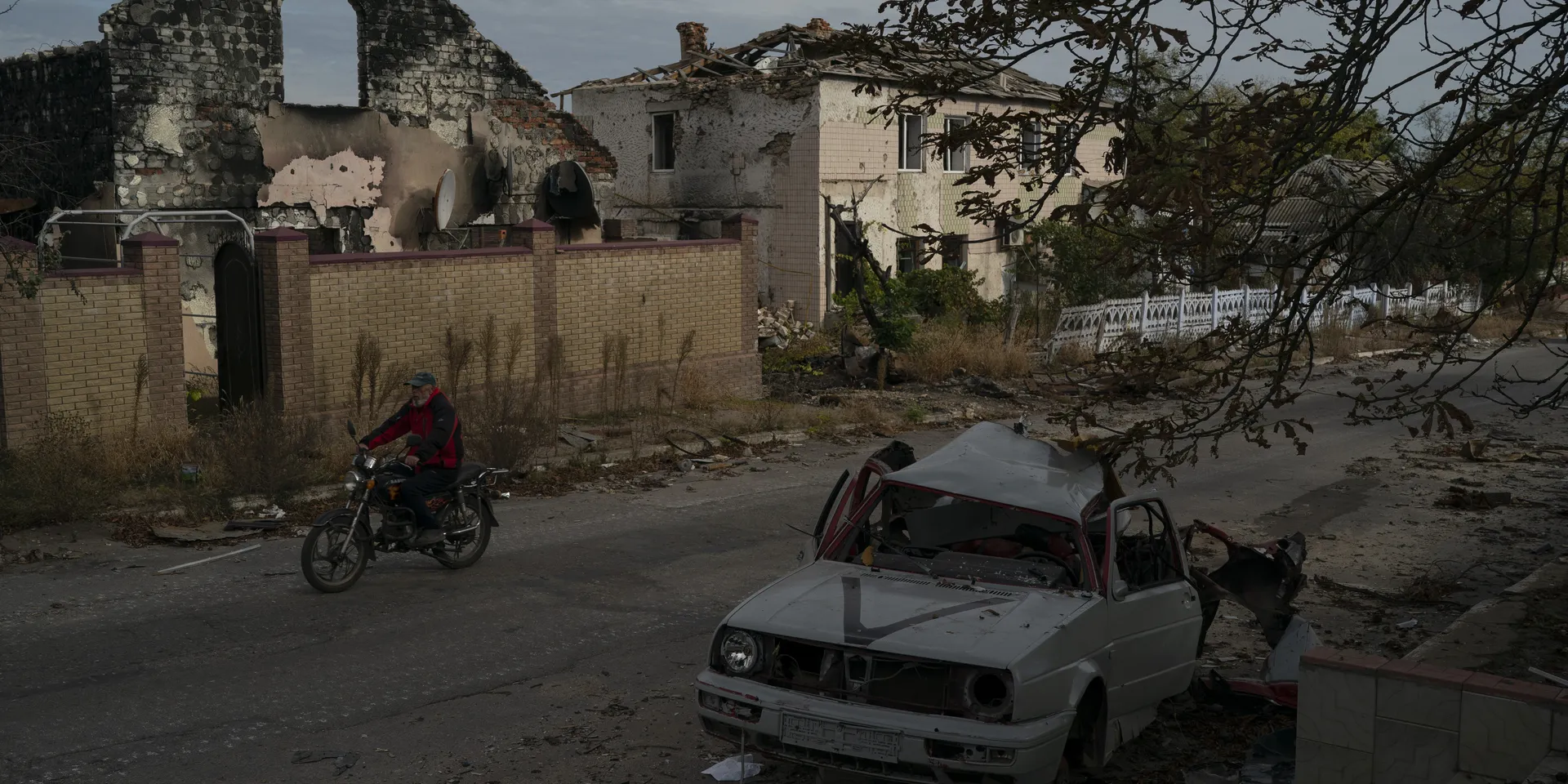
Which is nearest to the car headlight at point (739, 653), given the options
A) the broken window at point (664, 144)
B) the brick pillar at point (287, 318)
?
the brick pillar at point (287, 318)

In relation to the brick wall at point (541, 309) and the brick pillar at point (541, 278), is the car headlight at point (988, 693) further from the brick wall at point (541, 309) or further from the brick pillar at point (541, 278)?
the brick pillar at point (541, 278)

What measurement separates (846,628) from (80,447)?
32.8ft

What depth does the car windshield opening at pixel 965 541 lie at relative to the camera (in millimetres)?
6652

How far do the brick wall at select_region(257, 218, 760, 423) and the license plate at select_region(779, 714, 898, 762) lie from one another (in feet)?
37.1

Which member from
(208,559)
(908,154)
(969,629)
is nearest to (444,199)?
(208,559)

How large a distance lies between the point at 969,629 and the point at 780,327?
2203cm

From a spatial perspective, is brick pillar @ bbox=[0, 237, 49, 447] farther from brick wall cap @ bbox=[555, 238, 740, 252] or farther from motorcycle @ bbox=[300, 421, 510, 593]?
brick wall cap @ bbox=[555, 238, 740, 252]

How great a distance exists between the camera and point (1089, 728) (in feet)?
20.3

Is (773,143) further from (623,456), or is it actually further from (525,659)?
(525,659)

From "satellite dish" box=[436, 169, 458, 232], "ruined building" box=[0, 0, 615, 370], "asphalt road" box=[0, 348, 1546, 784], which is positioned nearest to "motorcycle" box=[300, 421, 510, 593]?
"asphalt road" box=[0, 348, 1546, 784]

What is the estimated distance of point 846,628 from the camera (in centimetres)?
588

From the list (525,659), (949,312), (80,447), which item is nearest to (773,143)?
(949,312)

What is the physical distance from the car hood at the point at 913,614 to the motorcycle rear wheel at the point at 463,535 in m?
4.52

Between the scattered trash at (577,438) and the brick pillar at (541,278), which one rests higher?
the brick pillar at (541,278)
